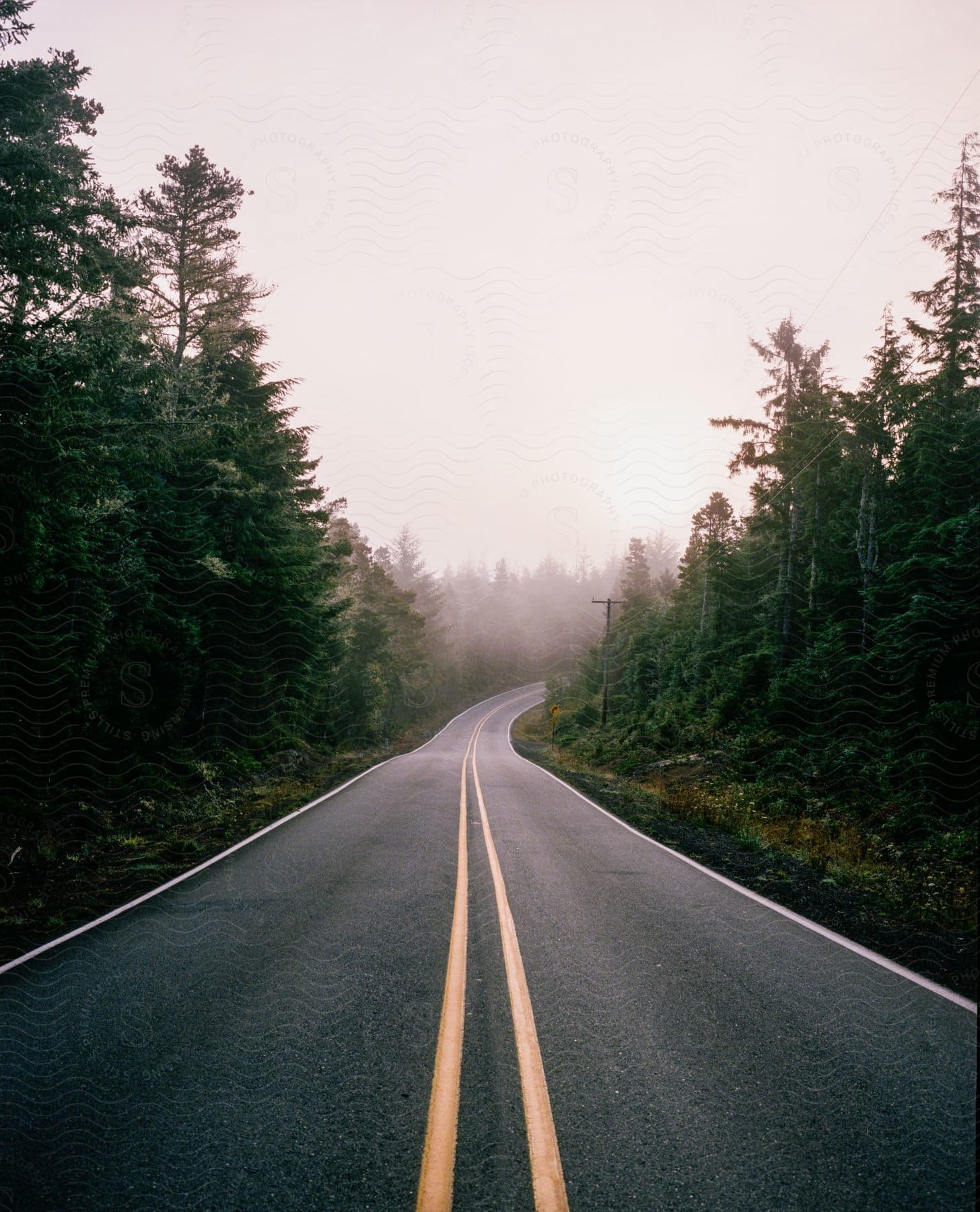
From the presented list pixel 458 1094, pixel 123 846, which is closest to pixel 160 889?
pixel 123 846

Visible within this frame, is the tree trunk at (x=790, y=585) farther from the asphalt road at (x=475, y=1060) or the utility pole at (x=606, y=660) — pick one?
the asphalt road at (x=475, y=1060)

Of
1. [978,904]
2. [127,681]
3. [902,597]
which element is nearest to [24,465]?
[127,681]

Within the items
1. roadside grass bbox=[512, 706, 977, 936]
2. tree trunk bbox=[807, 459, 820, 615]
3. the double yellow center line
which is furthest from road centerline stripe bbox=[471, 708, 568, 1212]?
tree trunk bbox=[807, 459, 820, 615]

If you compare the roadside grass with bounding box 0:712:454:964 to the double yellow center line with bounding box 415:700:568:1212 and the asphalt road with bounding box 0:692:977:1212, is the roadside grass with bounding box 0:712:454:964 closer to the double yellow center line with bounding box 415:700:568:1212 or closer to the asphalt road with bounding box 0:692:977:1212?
the asphalt road with bounding box 0:692:977:1212

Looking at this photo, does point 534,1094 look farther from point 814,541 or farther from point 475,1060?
point 814,541

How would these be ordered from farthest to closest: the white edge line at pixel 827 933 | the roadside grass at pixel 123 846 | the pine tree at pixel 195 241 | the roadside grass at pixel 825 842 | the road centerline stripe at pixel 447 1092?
the pine tree at pixel 195 241
the roadside grass at pixel 825 842
the roadside grass at pixel 123 846
the white edge line at pixel 827 933
the road centerline stripe at pixel 447 1092

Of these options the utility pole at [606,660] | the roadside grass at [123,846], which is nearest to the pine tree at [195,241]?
the roadside grass at [123,846]

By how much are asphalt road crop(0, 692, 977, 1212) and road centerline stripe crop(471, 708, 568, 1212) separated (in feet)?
0.09

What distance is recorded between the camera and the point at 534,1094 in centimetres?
→ 315

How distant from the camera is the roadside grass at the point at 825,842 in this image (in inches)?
273

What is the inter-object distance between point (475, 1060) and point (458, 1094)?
0.33 meters

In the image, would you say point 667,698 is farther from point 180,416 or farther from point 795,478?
point 180,416

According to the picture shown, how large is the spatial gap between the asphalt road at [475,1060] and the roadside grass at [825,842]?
87.4 inches

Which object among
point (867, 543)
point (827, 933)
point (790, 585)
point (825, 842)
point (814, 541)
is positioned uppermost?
point (814, 541)
